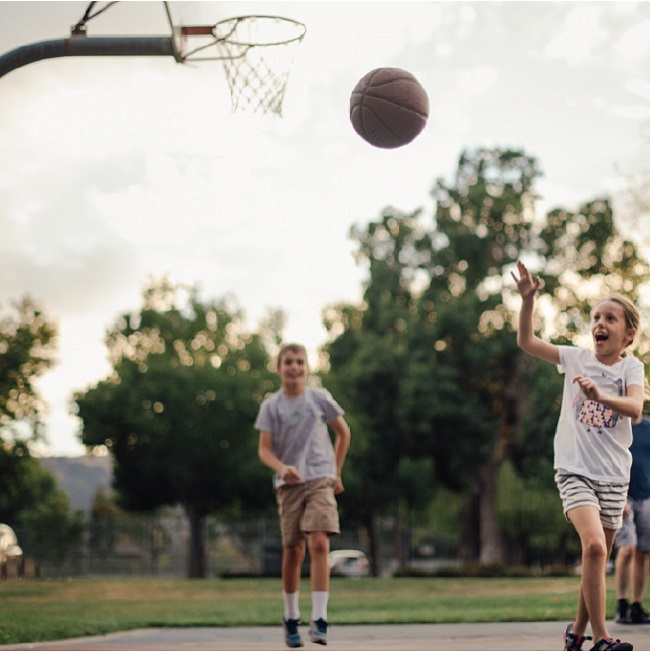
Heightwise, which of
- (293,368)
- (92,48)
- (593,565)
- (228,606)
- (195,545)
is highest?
(92,48)

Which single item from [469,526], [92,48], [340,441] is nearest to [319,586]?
[340,441]

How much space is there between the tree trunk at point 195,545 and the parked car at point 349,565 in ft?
23.1

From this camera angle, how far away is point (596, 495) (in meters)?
6.00

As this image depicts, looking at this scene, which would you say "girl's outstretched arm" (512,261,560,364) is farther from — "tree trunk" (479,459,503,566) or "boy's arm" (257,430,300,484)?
"tree trunk" (479,459,503,566)

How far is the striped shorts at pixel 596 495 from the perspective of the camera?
595 cm

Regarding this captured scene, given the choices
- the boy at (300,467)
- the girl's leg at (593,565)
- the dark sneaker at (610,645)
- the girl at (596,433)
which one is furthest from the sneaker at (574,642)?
the boy at (300,467)

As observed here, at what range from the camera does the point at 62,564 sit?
1748 inches

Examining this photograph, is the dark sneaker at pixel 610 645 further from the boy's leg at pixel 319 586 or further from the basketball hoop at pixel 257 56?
the basketball hoop at pixel 257 56

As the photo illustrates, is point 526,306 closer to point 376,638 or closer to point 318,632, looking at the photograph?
point 318,632

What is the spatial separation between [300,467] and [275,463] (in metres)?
0.22

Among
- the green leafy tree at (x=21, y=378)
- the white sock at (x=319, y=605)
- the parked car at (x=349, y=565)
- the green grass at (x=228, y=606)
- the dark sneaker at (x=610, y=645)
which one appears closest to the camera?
the dark sneaker at (x=610, y=645)

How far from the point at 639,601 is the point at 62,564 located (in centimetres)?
3915

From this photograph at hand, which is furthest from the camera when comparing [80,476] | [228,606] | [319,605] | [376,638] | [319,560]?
[80,476]

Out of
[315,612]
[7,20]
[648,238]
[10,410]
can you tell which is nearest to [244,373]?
[10,410]
